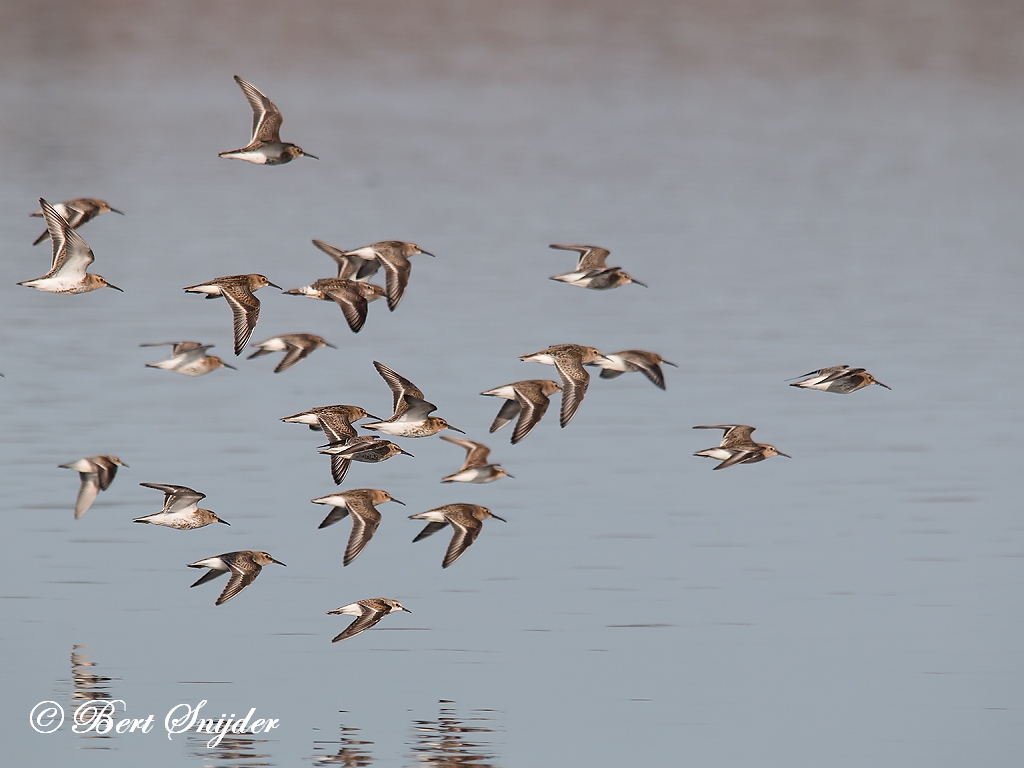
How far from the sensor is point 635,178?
37.3m

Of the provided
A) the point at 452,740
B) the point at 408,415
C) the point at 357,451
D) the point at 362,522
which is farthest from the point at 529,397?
the point at 452,740

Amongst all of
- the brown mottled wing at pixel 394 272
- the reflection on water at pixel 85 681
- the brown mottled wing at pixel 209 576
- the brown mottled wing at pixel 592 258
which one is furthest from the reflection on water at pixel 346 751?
the brown mottled wing at pixel 592 258

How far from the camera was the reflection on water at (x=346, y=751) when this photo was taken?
1066cm

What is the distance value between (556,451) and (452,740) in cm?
708

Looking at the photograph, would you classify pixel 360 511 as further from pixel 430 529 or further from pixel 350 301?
pixel 350 301

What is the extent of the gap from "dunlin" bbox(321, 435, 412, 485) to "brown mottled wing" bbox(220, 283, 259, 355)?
3.37ft

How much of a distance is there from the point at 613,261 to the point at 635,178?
33.7 ft

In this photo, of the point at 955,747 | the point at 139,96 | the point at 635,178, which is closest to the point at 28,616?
the point at 955,747

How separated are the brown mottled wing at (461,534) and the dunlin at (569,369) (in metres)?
1.04

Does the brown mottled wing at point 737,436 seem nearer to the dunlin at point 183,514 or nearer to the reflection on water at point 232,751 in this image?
the dunlin at point 183,514

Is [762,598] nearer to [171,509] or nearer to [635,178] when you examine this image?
[171,509]

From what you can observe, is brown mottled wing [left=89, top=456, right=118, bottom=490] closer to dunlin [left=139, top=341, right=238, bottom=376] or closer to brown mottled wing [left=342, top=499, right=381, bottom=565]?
brown mottled wing [left=342, top=499, right=381, bottom=565]

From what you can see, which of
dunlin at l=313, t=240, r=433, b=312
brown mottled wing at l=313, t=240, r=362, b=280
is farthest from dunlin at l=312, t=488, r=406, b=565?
brown mottled wing at l=313, t=240, r=362, b=280
